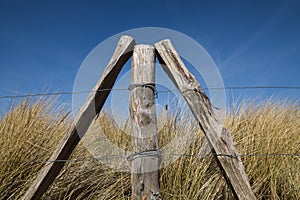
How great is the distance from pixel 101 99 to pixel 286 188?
1.99 m

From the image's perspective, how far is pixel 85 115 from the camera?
2061mm

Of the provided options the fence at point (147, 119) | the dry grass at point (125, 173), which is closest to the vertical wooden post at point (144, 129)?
the fence at point (147, 119)

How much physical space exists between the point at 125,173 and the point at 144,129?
103 centimetres

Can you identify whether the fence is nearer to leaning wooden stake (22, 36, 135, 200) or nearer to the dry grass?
leaning wooden stake (22, 36, 135, 200)

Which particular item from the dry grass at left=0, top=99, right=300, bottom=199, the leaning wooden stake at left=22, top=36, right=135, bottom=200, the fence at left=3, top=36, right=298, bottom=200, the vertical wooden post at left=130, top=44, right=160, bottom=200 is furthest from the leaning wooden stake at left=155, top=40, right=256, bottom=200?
the dry grass at left=0, top=99, right=300, bottom=199

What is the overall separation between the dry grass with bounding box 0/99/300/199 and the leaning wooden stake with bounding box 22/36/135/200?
374 mm

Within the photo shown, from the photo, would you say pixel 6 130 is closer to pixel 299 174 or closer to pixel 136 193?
pixel 136 193

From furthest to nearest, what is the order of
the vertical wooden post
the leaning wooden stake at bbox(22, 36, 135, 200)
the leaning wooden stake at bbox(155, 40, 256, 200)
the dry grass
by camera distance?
1. the dry grass
2. the leaning wooden stake at bbox(22, 36, 135, 200)
3. the vertical wooden post
4. the leaning wooden stake at bbox(155, 40, 256, 200)

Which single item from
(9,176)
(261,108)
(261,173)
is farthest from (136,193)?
(261,108)

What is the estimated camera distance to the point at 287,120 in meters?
4.01

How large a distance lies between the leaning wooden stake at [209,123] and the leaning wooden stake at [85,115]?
25 cm

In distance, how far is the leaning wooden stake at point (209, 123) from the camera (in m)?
1.69

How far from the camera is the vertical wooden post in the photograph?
1839 mm

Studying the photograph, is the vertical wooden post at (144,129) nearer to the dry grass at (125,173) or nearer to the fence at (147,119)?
the fence at (147,119)
